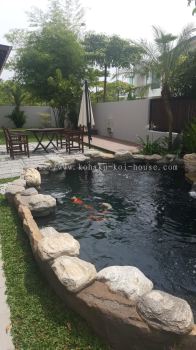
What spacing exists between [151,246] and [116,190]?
2.51 metres

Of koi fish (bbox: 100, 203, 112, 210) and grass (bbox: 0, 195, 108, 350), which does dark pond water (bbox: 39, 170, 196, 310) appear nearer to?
koi fish (bbox: 100, 203, 112, 210)

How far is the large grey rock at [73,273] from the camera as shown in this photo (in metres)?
2.50

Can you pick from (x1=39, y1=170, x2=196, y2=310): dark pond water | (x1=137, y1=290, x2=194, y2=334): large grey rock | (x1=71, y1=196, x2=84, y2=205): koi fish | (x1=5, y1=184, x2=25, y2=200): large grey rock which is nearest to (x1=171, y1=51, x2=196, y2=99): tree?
(x1=39, y1=170, x2=196, y2=310): dark pond water

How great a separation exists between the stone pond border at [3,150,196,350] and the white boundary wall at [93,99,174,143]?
867cm

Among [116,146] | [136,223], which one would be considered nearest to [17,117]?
[116,146]

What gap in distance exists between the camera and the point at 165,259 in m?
3.74

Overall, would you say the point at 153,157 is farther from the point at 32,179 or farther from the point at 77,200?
the point at 32,179

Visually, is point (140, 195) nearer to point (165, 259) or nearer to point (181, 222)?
point (181, 222)

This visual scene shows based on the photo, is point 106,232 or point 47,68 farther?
point 47,68

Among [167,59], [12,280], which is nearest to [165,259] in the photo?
[12,280]

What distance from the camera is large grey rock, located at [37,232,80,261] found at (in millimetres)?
2979

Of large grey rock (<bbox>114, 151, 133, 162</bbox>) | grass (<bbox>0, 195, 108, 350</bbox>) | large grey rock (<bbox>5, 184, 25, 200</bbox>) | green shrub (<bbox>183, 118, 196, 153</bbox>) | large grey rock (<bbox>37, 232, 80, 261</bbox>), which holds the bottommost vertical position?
grass (<bbox>0, 195, 108, 350</bbox>)

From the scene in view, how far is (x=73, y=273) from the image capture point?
2619 millimetres

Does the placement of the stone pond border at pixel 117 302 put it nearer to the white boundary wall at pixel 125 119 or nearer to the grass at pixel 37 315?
the grass at pixel 37 315
